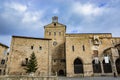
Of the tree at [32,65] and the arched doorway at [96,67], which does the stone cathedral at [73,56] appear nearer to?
the arched doorway at [96,67]

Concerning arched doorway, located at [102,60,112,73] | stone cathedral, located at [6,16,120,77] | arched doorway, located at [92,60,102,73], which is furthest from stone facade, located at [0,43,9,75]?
arched doorway, located at [102,60,112,73]

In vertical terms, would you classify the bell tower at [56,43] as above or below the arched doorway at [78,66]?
above

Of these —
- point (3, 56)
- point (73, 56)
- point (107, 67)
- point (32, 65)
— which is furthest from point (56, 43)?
point (107, 67)

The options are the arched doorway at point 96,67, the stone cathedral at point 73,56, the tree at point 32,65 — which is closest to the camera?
the tree at point 32,65

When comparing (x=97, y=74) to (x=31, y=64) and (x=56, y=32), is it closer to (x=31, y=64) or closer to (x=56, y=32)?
(x=31, y=64)

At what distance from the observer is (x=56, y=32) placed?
1506 inches

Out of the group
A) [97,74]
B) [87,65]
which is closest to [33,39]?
[87,65]

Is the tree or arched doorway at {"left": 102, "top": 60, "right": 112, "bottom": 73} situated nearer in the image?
the tree

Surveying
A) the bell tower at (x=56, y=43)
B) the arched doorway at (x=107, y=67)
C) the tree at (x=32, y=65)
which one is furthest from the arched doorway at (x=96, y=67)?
the tree at (x=32, y=65)

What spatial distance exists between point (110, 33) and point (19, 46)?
2713cm

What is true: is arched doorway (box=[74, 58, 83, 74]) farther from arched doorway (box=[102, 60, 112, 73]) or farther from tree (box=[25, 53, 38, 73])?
tree (box=[25, 53, 38, 73])

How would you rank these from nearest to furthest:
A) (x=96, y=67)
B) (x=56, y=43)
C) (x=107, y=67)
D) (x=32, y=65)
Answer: (x=32, y=65)
(x=107, y=67)
(x=96, y=67)
(x=56, y=43)

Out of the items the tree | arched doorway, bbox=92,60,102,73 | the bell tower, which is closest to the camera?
the tree

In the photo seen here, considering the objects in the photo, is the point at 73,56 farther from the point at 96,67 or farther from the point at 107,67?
the point at 107,67
